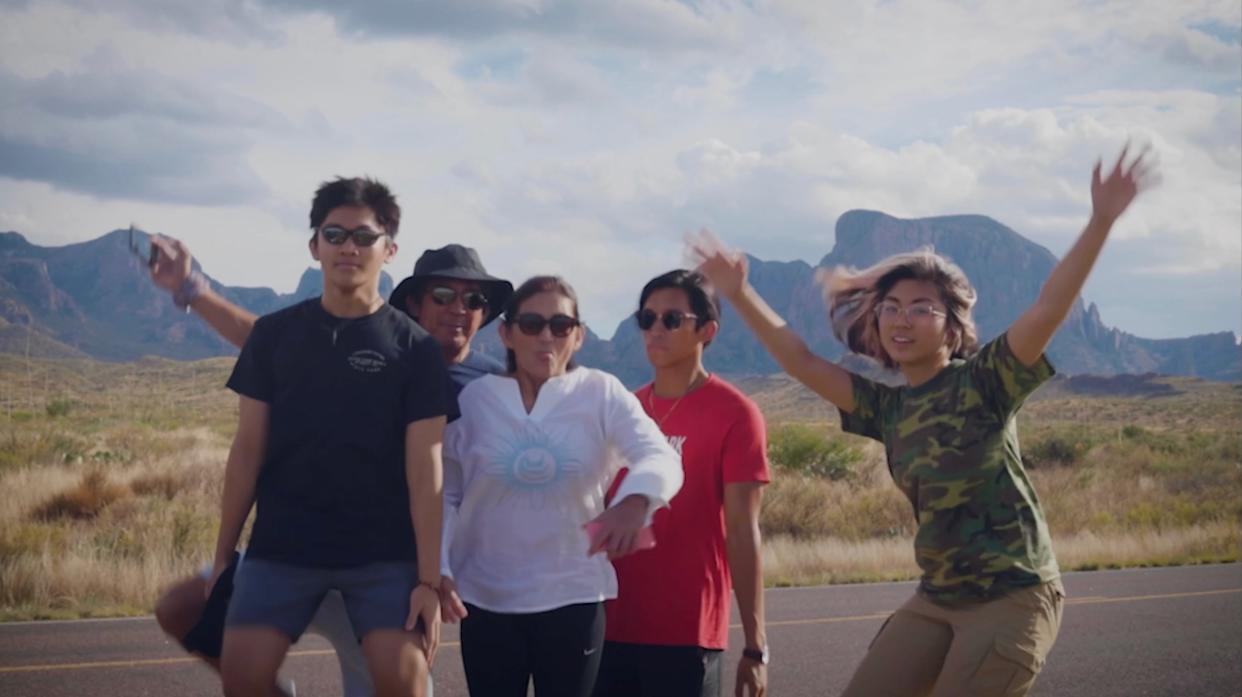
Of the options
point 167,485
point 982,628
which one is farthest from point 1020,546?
point 167,485

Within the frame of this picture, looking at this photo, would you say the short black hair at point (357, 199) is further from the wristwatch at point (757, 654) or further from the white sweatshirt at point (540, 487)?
the wristwatch at point (757, 654)

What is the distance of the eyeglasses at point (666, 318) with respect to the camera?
Result: 13.2ft

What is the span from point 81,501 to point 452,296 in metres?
12.9

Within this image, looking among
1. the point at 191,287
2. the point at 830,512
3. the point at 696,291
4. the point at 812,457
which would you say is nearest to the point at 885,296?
the point at 696,291

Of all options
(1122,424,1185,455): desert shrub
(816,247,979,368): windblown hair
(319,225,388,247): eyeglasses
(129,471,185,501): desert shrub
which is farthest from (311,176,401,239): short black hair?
(1122,424,1185,455): desert shrub

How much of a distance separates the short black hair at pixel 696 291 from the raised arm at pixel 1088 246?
1067 millimetres

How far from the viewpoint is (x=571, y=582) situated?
350cm

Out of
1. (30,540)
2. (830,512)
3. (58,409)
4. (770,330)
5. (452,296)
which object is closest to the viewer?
(770,330)

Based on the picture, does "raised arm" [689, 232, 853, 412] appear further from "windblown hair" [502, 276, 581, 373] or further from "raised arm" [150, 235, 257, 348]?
"raised arm" [150, 235, 257, 348]

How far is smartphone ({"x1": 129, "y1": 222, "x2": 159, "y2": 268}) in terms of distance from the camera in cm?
387

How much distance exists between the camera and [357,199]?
363 cm

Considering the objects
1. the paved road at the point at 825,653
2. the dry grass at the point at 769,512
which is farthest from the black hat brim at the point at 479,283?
→ the dry grass at the point at 769,512

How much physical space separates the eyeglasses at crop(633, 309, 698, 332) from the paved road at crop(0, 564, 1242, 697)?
414 centimetres

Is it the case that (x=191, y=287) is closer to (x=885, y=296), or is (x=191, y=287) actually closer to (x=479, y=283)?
(x=479, y=283)
